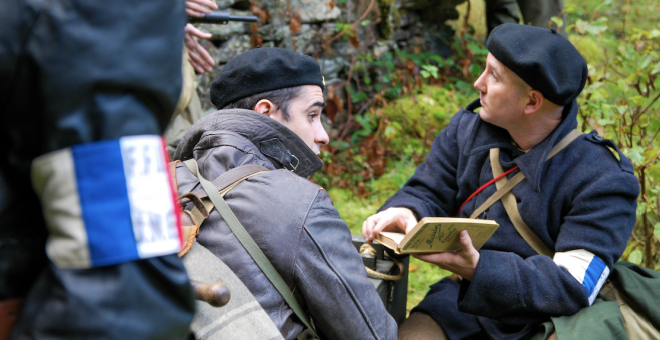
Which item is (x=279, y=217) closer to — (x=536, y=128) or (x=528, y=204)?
(x=528, y=204)

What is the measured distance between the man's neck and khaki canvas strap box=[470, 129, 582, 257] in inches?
3.2

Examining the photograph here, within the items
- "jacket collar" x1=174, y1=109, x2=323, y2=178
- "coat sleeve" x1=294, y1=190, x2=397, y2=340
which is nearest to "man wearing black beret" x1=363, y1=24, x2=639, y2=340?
"coat sleeve" x1=294, y1=190, x2=397, y2=340

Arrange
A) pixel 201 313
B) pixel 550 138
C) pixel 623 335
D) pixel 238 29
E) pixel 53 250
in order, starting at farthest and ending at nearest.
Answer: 1. pixel 238 29
2. pixel 550 138
3. pixel 623 335
4. pixel 201 313
5. pixel 53 250

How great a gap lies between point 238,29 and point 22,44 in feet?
13.5

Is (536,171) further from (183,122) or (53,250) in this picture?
(183,122)

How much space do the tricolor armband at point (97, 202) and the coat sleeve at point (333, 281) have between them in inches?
31.0

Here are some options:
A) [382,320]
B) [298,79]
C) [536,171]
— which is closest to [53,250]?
[382,320]

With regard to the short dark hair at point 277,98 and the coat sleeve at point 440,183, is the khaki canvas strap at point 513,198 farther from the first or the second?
the short dark hair at point 277,98

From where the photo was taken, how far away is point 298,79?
1.88 m

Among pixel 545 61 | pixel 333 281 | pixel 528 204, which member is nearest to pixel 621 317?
pixel 528 204

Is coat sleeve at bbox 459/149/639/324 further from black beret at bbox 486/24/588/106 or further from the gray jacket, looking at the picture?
the gray jacket

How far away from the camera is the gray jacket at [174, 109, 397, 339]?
1396 mm

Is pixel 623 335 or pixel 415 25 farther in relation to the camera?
pixel 415 25

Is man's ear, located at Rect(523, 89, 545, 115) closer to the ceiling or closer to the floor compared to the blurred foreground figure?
closer to the floor
